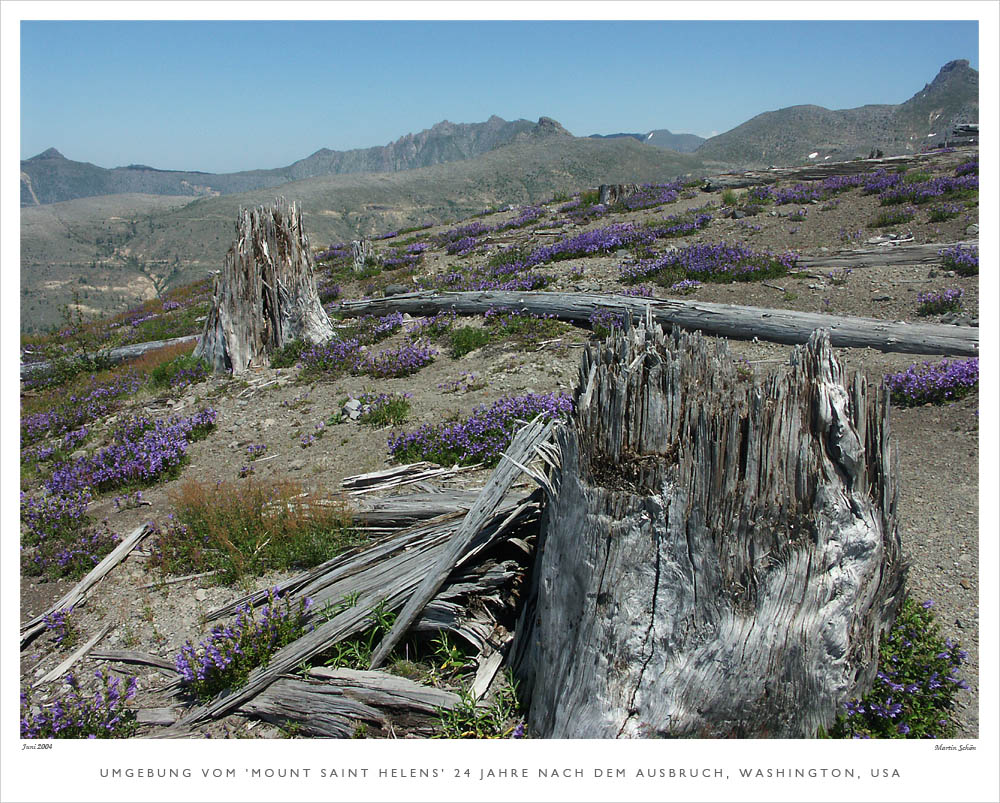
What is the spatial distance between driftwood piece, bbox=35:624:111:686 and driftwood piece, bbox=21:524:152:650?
62 centimetres

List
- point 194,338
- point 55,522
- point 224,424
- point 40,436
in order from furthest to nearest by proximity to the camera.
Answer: point 194,338 → point 40,436 → point 224,424 → point 55,522

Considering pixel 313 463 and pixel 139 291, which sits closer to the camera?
pixel 313 463

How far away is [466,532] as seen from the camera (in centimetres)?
426

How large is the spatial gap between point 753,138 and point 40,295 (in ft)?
648

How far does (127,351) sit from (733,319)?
16.0 metres

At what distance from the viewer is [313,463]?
8.13m

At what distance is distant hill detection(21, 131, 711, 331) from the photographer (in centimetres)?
16038

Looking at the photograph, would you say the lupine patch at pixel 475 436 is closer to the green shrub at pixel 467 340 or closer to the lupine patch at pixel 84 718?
the green shrub at pixel 467 340

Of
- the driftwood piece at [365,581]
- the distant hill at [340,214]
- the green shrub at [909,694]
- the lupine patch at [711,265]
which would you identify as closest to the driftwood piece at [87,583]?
the driftwood piece at [365,581]

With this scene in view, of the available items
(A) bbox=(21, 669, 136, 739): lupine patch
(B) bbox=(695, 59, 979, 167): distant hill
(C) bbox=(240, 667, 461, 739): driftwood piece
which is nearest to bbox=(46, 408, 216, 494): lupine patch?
(A) bbox=(21, 669, 136, 739): lupine patch

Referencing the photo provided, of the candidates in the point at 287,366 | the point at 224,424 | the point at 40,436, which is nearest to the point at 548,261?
the point at 287,366

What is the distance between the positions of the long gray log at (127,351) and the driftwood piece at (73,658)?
42.4 feet

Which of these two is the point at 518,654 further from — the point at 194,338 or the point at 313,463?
the point at 194,338

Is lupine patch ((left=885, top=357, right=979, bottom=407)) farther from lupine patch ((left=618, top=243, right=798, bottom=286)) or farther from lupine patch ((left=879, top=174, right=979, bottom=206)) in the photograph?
lupine patch ((left=879, top=174, right=979, bottom=206))
